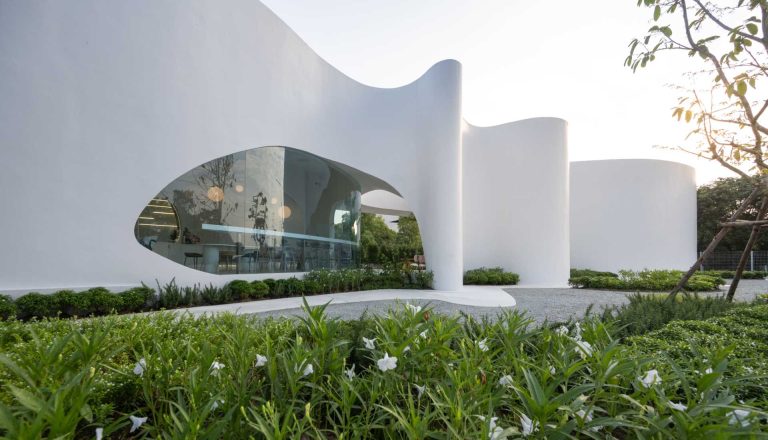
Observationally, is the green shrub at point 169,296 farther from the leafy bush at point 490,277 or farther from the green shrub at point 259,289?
the leafy bush at point 490,277

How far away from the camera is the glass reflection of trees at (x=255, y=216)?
27.8ft

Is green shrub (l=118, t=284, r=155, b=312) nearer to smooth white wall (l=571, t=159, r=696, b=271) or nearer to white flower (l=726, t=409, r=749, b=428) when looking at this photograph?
white flower (l=726, t=409, r=749, b=428)

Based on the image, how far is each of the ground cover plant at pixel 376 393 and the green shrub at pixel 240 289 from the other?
6767mm

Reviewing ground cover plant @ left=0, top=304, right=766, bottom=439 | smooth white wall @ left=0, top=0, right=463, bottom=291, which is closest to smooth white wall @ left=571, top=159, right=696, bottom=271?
smooth white wall @ left=0, top=0, right=463, bottom=291

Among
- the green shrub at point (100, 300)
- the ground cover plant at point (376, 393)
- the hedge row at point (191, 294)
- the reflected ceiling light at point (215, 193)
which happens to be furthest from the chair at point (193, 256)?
the ground cover plant at point (376, 393)

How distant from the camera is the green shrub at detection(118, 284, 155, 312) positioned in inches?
277

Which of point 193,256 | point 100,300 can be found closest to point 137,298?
point 100,300

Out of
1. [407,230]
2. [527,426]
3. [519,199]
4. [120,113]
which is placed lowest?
[527,426]

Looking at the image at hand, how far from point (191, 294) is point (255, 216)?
2.71 metres

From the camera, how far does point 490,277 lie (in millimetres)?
14773

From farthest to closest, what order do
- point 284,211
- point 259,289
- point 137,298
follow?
point 284,211 → point 259,289 → point 137,298

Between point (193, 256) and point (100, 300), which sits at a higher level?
point (193, 256)

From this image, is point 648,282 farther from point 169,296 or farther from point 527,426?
point 169,296

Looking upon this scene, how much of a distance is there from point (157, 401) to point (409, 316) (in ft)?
4.77
